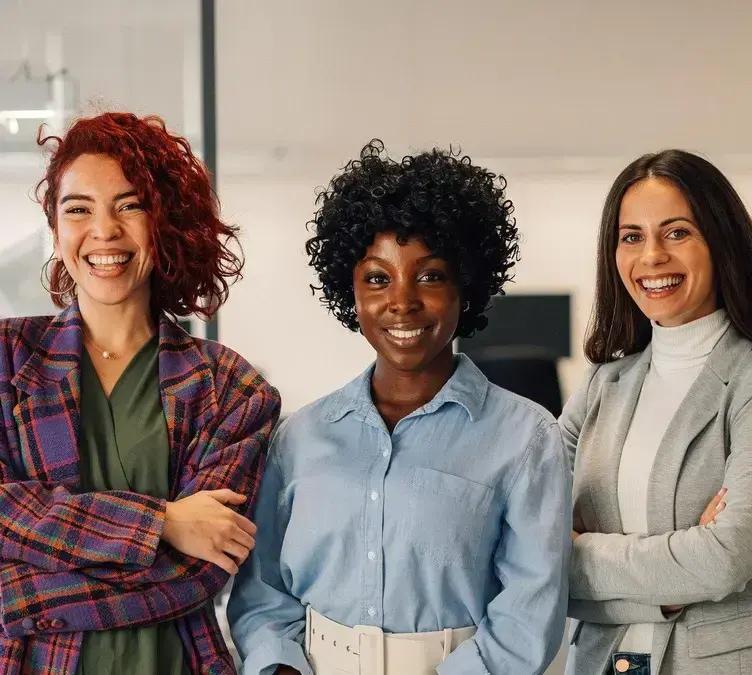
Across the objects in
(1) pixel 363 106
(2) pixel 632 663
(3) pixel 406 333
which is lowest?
(2) pixel 632 663

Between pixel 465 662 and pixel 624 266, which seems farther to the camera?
pixel 624 266

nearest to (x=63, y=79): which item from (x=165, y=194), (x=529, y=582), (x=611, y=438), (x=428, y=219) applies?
(x=165, y=194)

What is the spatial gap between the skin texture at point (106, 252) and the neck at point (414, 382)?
0.29 metres

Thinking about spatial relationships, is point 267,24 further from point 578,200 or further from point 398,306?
point 398,306

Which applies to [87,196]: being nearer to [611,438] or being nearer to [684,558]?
[611,438]

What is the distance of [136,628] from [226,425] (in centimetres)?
34

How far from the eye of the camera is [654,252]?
1.93 m

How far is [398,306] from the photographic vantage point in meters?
1.70

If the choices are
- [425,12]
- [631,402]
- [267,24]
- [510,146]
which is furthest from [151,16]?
[631,402]

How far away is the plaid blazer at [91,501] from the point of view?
1.65 m

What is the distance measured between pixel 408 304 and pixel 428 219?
0.48 feet

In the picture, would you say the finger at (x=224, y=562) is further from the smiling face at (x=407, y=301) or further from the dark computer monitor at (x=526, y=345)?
the dark computer monitor at (x=526, y=345)

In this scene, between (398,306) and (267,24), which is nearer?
(398,306)

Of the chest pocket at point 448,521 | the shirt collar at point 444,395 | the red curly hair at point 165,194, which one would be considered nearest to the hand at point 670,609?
the chest pocket at point 448,521
